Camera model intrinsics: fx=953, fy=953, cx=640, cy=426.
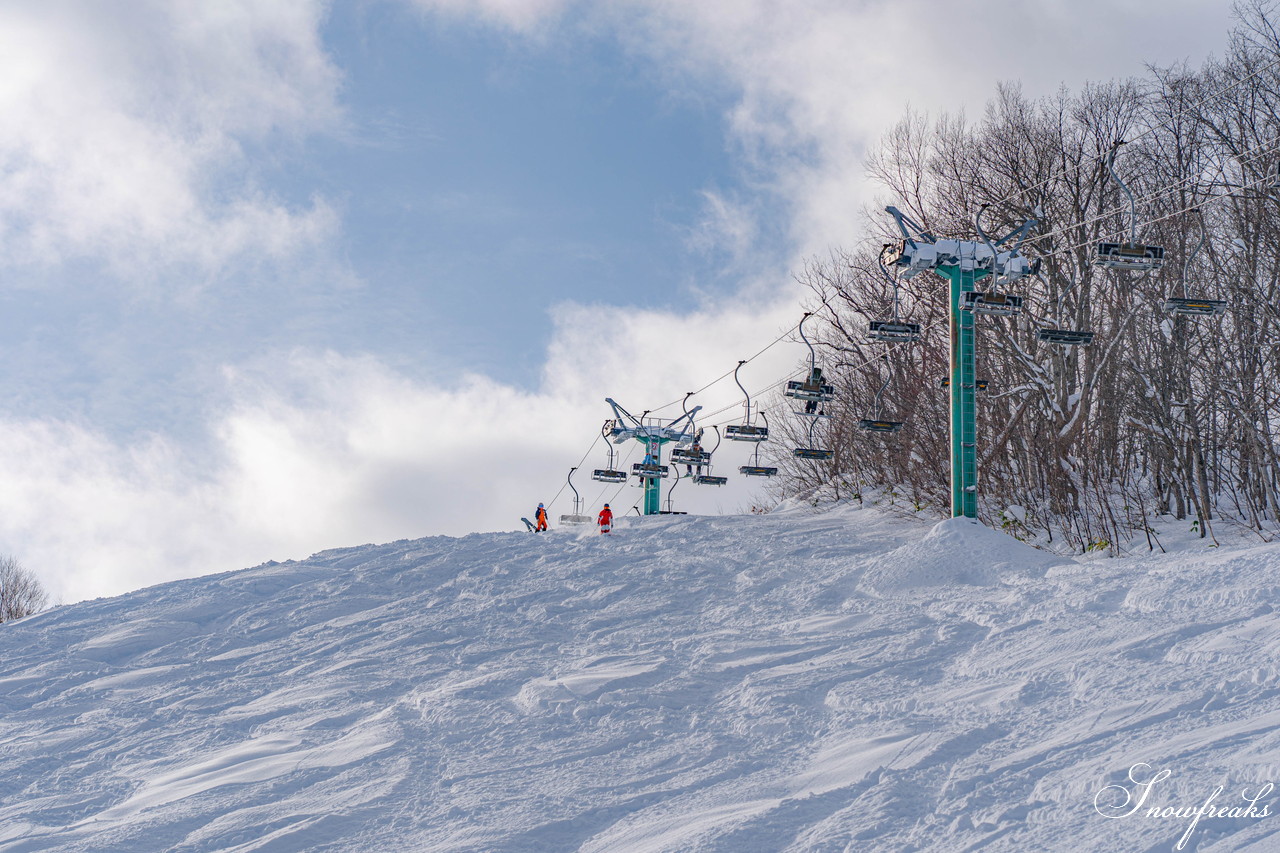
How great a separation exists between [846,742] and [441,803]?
8.27 feet

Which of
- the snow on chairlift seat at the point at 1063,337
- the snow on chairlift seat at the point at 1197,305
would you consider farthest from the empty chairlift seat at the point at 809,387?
the snow on chairlift seat at the point at 1197,305

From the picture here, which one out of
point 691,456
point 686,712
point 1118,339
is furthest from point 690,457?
point 686,712

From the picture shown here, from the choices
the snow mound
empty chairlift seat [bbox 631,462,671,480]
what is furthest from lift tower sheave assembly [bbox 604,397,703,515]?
the snow mound

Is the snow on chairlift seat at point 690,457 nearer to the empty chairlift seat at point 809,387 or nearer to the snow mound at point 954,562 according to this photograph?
the empty chairlift seat at point 809,387

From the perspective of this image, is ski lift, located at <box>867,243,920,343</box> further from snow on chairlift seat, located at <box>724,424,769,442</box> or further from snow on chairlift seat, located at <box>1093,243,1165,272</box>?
snow on chairlift seat, located at <box>724,424,769,442</box>

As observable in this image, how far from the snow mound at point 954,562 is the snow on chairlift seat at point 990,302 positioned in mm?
3000

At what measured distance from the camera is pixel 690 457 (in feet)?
84.2

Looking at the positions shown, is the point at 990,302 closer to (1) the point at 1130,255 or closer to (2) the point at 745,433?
(1) the point at 1130,255

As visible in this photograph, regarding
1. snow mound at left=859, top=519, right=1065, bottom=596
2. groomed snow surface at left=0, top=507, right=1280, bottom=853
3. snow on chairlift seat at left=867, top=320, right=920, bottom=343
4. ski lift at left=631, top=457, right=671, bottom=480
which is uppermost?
snow on chairlift seat at left=867, top=320, right=920, bottom=343

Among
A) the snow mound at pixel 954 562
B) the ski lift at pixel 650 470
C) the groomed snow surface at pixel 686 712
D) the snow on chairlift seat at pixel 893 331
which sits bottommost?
the groomed snow surface at pixel 686 712

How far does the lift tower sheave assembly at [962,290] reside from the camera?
13.7 meters

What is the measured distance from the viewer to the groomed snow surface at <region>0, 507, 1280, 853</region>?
4777mm

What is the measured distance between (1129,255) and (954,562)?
152 inches

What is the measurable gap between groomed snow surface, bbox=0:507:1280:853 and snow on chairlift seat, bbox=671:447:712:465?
13000 millimetres
